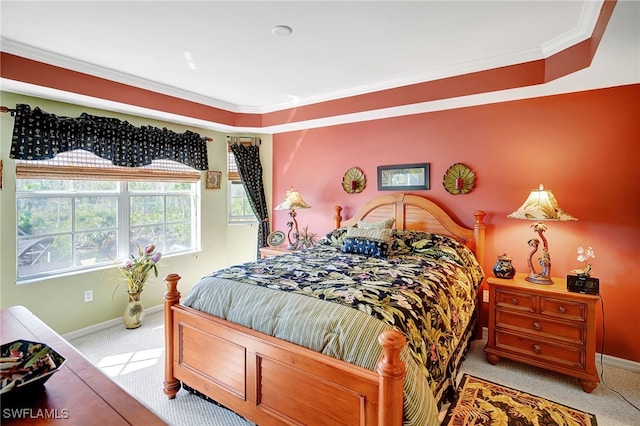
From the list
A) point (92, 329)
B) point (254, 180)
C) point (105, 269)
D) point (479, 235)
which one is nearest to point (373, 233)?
point (479, 235)

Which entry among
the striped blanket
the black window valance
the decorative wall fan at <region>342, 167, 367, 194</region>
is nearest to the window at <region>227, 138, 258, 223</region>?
the black window valance

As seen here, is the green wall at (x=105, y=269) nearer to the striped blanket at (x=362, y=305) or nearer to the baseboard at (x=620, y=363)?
the striped blanket at (x=362, y=305)

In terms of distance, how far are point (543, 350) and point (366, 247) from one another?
5.21 feet

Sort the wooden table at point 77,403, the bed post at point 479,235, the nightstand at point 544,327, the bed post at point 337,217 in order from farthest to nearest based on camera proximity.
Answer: the bed post at point 337,217
the bed post at point 479,235
the nightstand at point 544,327
the wooden table at point 77,403

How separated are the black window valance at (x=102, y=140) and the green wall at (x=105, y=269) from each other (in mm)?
101

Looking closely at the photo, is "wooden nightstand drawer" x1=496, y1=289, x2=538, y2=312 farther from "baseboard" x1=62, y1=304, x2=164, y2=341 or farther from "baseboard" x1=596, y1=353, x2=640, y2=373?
"baseboard" x1=62, y1=304, x2=164, y2=341

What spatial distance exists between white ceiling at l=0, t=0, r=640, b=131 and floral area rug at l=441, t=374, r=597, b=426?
235cm

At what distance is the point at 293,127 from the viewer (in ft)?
14.3

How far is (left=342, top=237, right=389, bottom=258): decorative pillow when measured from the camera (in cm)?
294

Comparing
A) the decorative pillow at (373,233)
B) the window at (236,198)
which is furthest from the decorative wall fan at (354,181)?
the window at (236,198)

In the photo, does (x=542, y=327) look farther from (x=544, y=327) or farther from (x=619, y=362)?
(x=619, y=362)

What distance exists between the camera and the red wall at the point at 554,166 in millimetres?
2635

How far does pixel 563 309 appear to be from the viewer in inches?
95.1

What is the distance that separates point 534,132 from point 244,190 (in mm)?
3620
